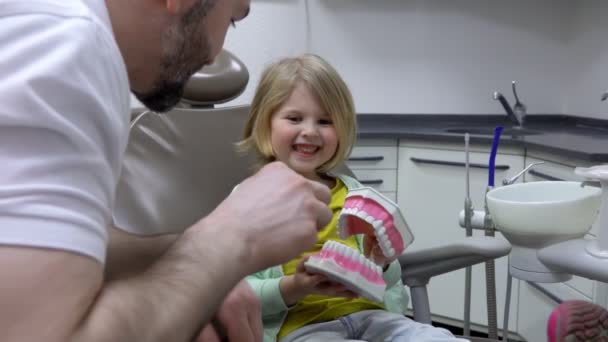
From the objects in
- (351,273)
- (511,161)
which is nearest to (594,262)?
(351,273)

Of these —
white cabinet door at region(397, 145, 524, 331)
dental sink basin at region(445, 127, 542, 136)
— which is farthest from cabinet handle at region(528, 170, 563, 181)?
dental sink basin at region(445, 127, 542, 136)

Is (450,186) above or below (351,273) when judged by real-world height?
below

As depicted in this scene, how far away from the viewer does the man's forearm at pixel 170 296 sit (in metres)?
0.52

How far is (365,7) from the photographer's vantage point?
3.01 metres

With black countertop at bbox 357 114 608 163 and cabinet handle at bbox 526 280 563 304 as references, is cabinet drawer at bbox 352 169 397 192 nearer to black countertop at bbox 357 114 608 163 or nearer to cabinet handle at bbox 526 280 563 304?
black countertop at bbox 357 114 608 163

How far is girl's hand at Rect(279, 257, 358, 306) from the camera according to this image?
1122mm

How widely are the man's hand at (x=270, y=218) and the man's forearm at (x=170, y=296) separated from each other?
19 millimetres

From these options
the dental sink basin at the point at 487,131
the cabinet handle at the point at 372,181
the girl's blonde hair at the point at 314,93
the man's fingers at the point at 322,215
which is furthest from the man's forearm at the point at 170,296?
the dental sink basin at the point at 487,131

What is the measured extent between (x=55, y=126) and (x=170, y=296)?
0.19m

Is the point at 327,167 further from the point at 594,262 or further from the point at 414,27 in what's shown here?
the point at 414,27

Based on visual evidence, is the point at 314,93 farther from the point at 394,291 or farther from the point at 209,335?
the point at 209,335

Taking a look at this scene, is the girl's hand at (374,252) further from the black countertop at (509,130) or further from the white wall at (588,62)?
the white wall at (588,62)

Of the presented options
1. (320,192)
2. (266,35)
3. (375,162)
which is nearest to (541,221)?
(320,192)

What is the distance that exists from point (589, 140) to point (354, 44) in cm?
121
